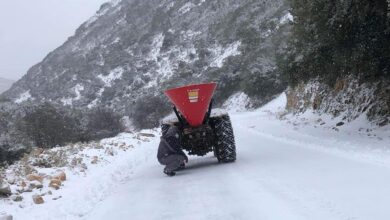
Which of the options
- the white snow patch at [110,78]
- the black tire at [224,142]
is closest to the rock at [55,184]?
the black tire at [224,142]

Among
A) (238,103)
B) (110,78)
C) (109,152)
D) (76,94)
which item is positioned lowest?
(238,103)

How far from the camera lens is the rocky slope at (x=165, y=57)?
68.8 metres

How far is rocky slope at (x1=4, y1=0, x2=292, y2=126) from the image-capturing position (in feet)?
226

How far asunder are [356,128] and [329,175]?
24.9ft

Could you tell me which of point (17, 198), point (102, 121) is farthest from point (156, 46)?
point (17, 198)

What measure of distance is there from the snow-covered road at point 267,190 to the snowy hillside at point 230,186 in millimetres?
12

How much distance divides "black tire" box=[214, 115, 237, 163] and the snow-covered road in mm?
260

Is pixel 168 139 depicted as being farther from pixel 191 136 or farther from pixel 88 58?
pixel 88 58

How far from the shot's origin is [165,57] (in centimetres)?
13962

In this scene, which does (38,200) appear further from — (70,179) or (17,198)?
(70,179)

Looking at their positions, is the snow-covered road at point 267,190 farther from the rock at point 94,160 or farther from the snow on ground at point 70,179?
the rock at point 94,160

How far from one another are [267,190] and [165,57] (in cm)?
13302

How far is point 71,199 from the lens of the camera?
861 centimetres

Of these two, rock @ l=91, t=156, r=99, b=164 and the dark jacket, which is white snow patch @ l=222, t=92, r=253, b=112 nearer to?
rock @ l=91, t=156, r=99, b=164
